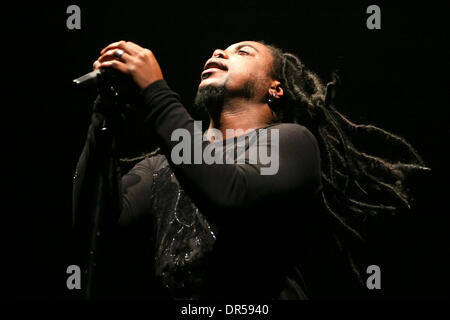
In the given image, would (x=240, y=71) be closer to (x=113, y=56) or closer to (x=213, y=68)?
(x=213, y=68)

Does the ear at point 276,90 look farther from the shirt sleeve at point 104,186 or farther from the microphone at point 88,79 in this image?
the microphone at point 88,79

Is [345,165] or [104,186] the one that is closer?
[104,186]

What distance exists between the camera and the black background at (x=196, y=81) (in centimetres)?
171

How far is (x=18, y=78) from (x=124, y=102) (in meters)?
0.90

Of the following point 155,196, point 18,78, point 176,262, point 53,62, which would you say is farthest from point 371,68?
point 18,78

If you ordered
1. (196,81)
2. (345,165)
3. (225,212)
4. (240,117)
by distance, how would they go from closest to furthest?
(225,212)
(240,117)
(345,165)
(196,81)

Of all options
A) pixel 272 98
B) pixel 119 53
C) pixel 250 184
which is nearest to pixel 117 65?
pixel 119 53

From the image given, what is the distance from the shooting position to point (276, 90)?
157 centimetres

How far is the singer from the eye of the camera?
1.00 m

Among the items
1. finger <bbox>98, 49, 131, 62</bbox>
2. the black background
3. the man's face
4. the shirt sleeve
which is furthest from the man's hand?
the black background

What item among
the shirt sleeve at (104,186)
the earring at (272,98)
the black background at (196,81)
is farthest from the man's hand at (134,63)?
the black background at (196,81)

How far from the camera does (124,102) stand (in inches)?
43.3

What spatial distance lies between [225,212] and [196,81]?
3.22 feet

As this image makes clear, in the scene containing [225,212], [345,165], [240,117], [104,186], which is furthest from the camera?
[345,165]
